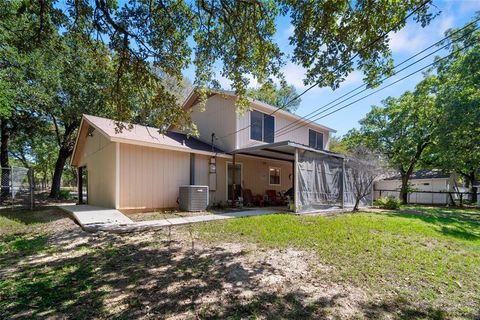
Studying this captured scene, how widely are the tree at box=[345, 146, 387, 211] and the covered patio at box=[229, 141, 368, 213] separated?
0.20 metres

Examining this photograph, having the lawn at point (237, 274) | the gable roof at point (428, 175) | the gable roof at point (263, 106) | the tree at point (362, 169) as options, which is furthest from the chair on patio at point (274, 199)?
the gable roof at point (428, 175)

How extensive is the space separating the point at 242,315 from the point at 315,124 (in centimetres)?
1453

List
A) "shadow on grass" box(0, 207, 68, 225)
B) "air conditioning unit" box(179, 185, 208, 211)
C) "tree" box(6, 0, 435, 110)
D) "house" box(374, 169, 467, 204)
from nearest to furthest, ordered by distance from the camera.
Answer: "tree" box(6, 0, 435, 110) < "shadow on grass" box(0, 207, 68, 225) < "air conditioning unit" box(179, 185, 208, 211) < "house" box(374, 169, 467, 204)

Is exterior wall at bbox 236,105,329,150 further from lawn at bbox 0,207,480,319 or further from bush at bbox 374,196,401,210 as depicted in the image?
lawn at bbox 0,207,480,319

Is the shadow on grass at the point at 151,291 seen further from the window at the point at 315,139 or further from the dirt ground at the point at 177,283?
the window at the point at 315,139

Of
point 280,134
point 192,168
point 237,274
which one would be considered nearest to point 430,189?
point 280,134

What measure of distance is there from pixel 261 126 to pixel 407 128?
12.3 meters

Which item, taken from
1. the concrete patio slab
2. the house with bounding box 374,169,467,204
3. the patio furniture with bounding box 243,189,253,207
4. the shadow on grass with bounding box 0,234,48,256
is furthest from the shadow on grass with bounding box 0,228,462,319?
the house with bounding box 374,169,467,204

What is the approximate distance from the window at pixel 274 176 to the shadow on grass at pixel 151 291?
1032cm

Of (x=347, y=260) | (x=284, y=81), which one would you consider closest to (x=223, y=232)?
(x=347, y=260)

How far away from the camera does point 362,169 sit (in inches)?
428

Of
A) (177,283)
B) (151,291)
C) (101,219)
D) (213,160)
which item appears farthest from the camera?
(213,160)

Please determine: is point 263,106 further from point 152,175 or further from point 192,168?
point 152,175

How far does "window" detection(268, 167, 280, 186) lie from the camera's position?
14547 millimetres
